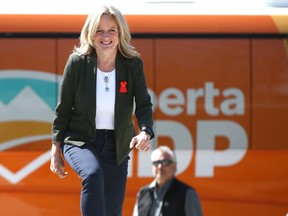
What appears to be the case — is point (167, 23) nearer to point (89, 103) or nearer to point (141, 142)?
point (89, 103)

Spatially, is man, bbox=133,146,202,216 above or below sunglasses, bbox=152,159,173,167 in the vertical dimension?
below

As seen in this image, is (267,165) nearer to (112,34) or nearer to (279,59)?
(279,59)

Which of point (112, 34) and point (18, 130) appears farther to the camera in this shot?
point (18, 130)

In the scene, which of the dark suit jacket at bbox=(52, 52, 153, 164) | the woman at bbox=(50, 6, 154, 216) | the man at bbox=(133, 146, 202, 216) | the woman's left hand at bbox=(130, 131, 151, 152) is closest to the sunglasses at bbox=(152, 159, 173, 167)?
the man at bbox=(133, 146, 202, 216)

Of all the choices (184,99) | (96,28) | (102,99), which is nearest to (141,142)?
(102,99)

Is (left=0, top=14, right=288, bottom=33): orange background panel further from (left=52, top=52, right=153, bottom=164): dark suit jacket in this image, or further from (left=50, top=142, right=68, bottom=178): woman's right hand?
(left=50, top=142, right=68, bottom=178): woman's right hand

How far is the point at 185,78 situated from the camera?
7.40 meters

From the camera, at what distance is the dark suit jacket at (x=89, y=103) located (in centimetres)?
441

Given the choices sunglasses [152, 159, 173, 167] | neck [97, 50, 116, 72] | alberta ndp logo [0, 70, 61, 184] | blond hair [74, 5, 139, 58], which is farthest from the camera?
alberta ndp logo [0, 70, 61, 184]

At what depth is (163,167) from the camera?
12.7 ft

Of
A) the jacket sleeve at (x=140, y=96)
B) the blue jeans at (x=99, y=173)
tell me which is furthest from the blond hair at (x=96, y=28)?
the blue jeans at (x=99, y=173)

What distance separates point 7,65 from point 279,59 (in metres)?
2.48

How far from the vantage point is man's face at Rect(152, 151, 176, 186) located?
3867mm

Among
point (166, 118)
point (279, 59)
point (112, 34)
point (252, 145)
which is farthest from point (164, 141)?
point (112, 34)
